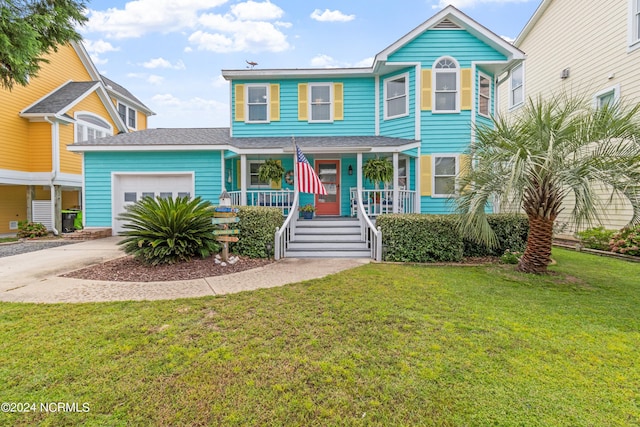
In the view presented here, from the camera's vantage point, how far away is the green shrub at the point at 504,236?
7.77 m

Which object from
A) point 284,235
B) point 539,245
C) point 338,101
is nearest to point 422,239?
point 539,245

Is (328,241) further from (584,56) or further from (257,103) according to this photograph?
(584,56)

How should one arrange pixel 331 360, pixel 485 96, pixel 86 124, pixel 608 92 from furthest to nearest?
pixel 86 124, pixel 485 96, pixel 608 92, pixel 331 360

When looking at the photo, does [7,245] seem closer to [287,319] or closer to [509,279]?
[287,319]

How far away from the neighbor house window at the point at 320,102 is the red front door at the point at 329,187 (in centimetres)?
184

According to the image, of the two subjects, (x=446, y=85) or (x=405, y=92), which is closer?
(x=446, y=85)

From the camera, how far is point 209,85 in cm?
1680

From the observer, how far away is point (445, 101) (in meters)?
10.8

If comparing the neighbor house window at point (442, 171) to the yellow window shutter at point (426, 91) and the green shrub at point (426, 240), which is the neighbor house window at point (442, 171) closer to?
the yellow window shutter at point (426, 91)

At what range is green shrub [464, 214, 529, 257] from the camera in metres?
7.77

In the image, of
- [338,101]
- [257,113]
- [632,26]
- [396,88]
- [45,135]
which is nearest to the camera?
[632,26]

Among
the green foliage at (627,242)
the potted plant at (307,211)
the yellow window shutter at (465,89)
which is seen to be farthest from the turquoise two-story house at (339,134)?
the green foliage at (627,242)

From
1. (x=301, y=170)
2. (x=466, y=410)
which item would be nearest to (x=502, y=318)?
(x=466, y=410)

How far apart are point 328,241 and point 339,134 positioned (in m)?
5.23
